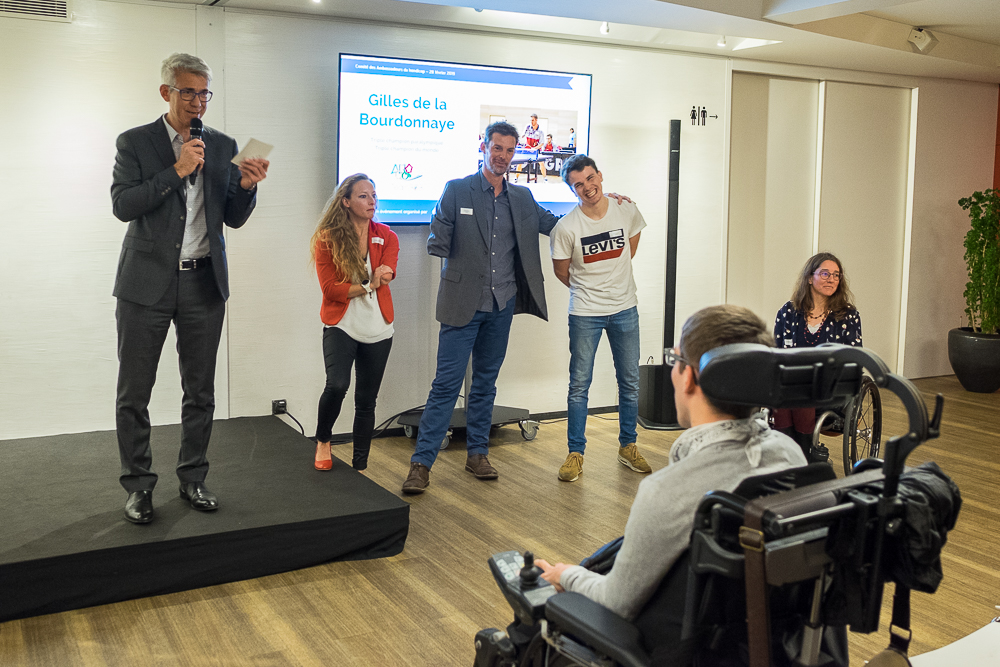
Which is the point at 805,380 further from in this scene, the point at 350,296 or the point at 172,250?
the point at 350,296

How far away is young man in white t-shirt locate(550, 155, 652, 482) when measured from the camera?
4395 mm

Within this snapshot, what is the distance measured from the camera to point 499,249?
428cm

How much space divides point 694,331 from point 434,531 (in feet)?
7.64

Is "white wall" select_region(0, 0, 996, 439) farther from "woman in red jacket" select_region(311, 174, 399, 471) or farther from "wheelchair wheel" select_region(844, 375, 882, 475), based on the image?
"wheelchair wheel" select_region(844, 375, 882, 475)

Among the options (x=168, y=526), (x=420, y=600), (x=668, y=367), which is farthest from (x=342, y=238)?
(x=668, y=367)

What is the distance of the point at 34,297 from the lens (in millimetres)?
4320

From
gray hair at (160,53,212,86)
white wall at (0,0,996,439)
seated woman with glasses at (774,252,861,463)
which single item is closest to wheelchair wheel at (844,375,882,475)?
seated woman with glasses at (774,252,861,463)

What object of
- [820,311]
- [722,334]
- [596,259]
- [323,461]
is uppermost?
[596,259]

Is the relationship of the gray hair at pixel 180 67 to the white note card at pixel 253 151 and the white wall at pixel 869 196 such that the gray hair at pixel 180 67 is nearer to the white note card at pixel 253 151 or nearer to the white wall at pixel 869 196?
the white note card at pixel 253 151

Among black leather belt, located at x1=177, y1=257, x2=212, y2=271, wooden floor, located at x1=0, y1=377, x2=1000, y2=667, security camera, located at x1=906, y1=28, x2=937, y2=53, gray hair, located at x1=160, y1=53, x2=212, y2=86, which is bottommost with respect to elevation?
wooden floor, located at x1=0, y1=377, x2=1000, y2=667

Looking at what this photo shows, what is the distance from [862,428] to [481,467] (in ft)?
6.04

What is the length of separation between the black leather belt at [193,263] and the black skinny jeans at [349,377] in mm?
911

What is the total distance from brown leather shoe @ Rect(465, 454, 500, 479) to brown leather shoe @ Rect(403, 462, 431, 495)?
0.33m

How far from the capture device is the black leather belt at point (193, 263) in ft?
10.2
